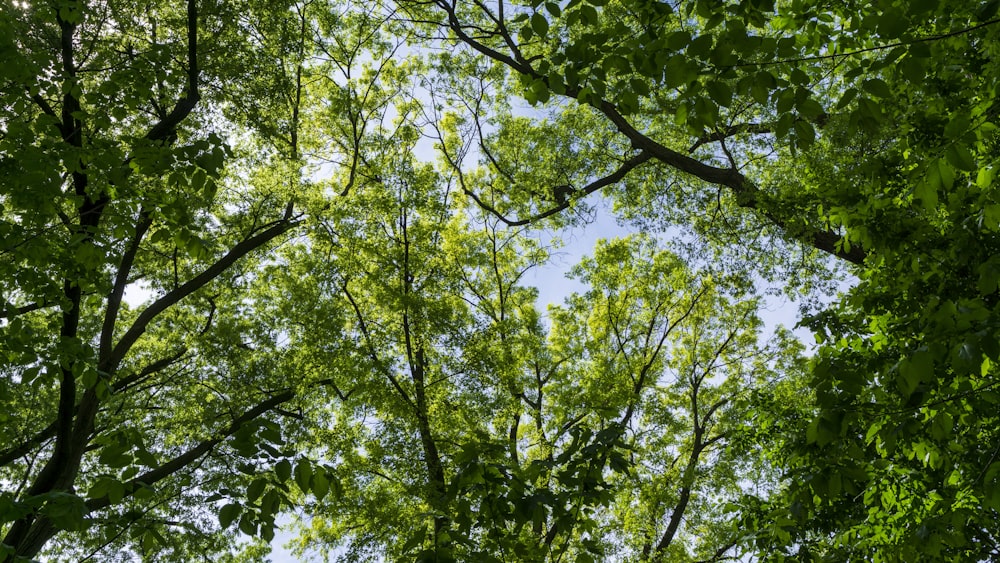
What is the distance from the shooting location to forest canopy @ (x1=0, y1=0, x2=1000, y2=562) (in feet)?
16.5

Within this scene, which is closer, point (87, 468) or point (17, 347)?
point (17, 347)

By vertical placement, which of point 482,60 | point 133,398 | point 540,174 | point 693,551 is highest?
point 482,60

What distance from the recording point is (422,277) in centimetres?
1316

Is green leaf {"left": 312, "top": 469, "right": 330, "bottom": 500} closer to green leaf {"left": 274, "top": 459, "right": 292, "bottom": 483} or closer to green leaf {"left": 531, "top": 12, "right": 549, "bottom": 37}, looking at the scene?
green leaf {"left": 274, "top": 459, "right": 292, "bottom": 483}

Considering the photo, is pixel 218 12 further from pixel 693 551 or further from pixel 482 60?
pixel 693 551

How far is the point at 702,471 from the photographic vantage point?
48.2 feet

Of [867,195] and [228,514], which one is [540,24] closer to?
[228,514]

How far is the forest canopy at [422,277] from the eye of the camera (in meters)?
5.04

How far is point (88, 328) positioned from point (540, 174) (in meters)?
9.67

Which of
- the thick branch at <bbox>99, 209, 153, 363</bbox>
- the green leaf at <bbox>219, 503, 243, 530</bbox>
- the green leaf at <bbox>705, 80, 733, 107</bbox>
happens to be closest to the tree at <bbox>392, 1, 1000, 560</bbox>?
the green leaf at <bbox>705, 80, 733, 107</bbox>

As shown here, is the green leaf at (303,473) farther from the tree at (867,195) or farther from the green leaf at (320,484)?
the tree at (867,195)

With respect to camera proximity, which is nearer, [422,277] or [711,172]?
[711,172]

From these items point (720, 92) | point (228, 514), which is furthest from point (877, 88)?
point (228, 514)

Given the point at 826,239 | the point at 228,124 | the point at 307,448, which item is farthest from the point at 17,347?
the point at 826,239
